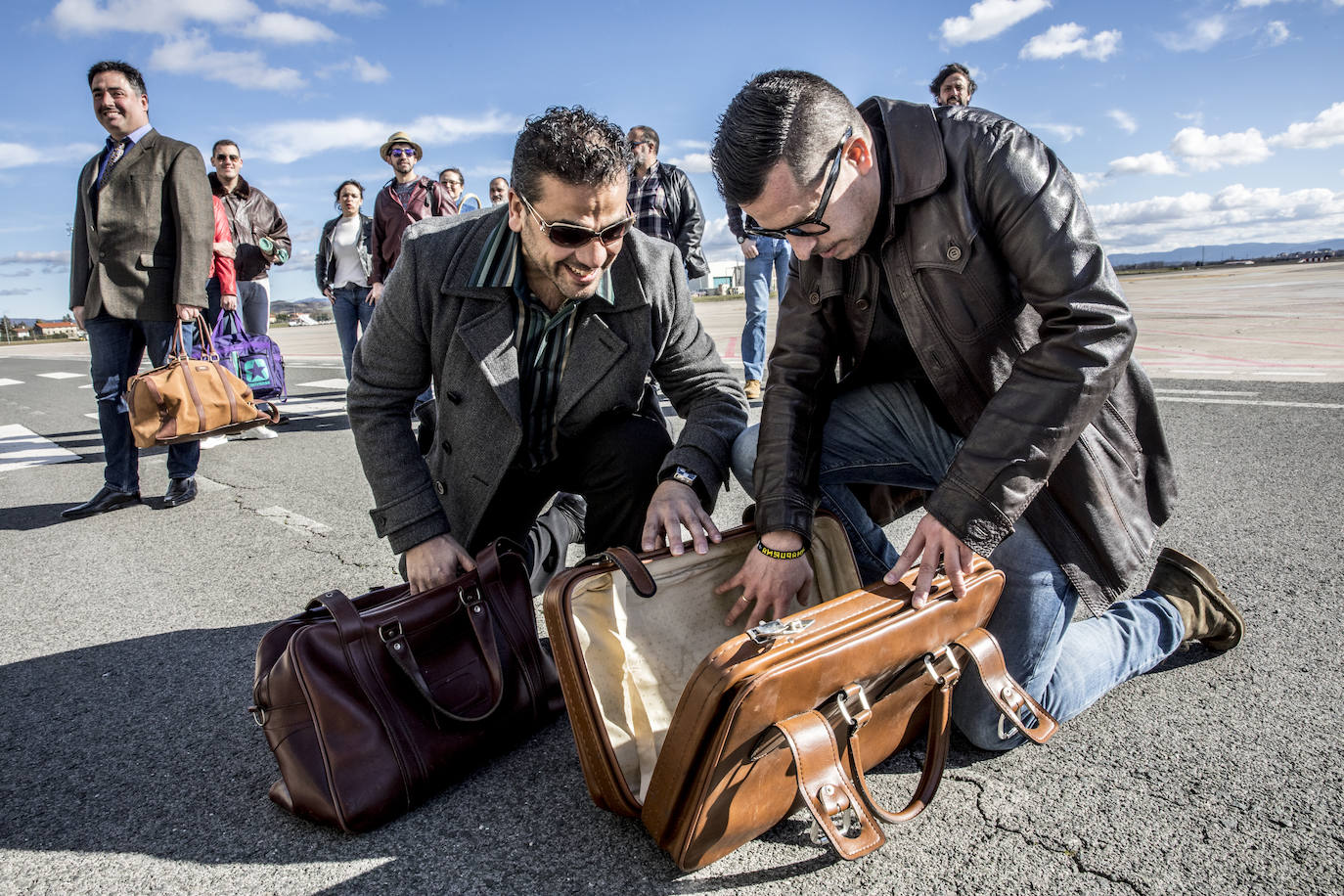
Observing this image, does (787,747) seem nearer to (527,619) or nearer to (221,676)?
(527,619)

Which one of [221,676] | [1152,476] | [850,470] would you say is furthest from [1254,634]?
[221,676]

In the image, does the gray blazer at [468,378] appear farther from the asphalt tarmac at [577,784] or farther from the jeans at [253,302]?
the jeans at [253,302]

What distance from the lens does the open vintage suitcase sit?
132cm

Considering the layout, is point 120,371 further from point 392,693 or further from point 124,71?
point 392,693

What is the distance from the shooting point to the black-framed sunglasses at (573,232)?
6.56 feet

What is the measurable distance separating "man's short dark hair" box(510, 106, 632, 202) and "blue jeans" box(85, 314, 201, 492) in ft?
10.3

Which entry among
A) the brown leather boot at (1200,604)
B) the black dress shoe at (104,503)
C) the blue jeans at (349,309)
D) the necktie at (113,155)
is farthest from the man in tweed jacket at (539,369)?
the blue jeans at (349,309)

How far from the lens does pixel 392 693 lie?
1698 mm

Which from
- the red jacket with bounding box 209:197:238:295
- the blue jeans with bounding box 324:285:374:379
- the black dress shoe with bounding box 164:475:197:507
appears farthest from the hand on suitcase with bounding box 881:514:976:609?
the blue jeans with bounding box 324:285:374:379

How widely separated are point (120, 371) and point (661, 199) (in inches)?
145

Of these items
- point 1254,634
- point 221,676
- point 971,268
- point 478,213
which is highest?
point 478,213

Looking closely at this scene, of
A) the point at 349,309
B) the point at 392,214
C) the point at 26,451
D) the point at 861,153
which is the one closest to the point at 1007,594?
the point at 861,153

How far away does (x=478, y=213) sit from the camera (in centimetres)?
239

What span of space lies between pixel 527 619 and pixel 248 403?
313cm
